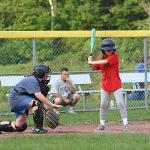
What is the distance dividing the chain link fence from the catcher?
14.6 feet

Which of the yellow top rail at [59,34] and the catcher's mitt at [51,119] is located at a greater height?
the yellow top rail at [59,34]

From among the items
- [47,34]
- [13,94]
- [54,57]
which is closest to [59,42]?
[54,57]

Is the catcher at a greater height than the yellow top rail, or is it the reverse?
the yellow top rail

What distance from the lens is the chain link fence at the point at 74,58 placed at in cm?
1833

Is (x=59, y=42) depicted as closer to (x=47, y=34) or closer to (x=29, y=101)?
(x=47, y=34)

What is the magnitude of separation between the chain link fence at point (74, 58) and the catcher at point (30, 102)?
14.6 ft

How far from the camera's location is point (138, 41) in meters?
20.4

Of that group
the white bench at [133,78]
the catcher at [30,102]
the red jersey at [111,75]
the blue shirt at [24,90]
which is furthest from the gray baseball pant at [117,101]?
the white bench at [133,78]

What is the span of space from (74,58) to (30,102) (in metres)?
8.22

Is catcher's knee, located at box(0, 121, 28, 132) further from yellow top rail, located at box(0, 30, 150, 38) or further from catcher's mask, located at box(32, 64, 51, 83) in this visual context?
yellow top rail, located at box(0, 30, 150, 38)

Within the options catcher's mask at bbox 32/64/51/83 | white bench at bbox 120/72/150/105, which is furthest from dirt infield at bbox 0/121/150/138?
white bench at bbox 120/72/150/105

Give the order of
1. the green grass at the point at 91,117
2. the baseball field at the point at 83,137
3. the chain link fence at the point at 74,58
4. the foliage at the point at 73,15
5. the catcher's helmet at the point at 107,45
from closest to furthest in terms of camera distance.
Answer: the baseball field at the point at 83,137
the catcher's helmet at the point at 107,45
the green grass at the point at 91,117
the chain link fence at the point at 74,58
the foliage at the point at 73,15

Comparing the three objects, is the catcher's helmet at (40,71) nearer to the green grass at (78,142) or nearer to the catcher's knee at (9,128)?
the catcher's knee at (9,128)

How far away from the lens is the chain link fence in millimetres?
18328
